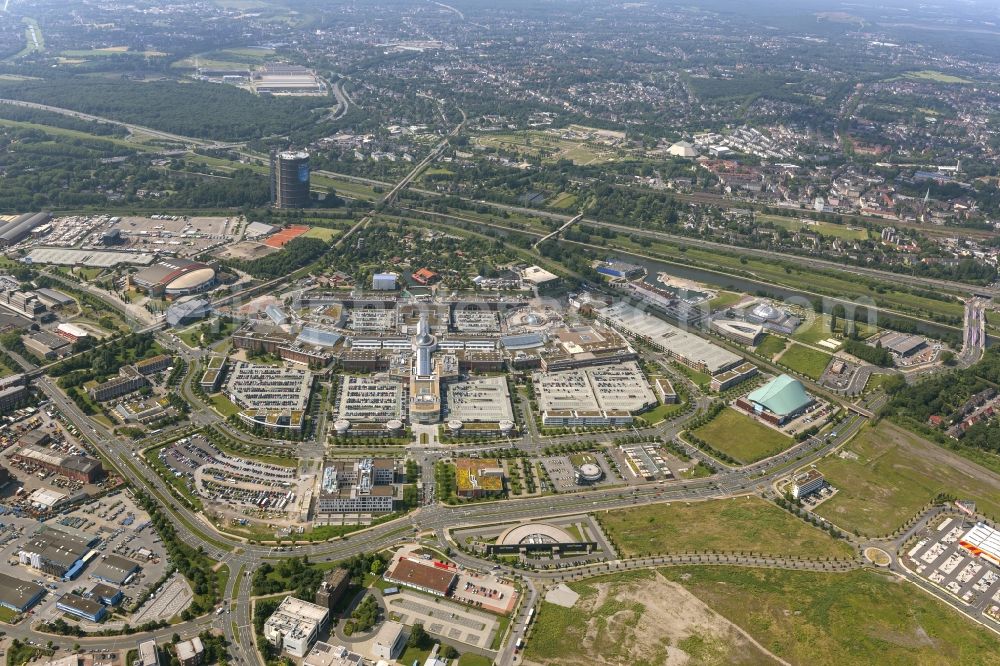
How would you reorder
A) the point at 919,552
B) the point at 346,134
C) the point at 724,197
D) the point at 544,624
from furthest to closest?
the point at 346,134, the point at 724,197, the point at 919,552, the point at 544,624

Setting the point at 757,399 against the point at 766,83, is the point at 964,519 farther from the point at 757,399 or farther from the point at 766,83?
the point at 766,83

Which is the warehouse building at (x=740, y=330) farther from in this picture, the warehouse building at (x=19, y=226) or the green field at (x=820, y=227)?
the warehouse building at (x=19, y=226)

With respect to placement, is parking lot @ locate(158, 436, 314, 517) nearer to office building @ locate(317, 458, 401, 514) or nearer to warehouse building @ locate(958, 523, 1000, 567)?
office building @ locate(317, 458, 401, 514)

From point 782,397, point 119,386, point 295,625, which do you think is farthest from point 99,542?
point 782,397

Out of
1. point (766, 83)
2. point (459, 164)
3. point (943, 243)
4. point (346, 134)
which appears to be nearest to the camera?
point (943, 243)

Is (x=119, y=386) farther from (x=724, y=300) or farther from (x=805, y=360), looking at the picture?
(x=724, y=300)

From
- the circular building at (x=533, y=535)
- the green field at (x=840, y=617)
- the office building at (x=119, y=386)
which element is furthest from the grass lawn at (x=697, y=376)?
the office building at (x=119, y=386)

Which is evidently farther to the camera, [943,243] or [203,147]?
[203,147]

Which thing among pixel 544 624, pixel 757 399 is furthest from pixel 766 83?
pixel 544 624
